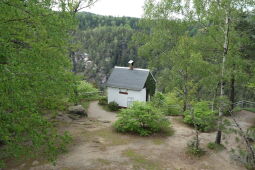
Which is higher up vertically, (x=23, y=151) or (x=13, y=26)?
(x=13, y=26)

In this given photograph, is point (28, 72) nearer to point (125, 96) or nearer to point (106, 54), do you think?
point (125, 96)

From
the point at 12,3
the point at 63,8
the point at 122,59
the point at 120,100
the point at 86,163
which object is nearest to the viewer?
the point at 12,3

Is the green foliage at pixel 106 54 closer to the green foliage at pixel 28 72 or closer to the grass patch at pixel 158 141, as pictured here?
the grass patch at pixel 158 141

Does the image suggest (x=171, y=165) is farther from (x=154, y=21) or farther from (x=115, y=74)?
(x=115, y=74)

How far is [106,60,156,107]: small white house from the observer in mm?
24203

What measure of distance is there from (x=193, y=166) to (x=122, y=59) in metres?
96.5

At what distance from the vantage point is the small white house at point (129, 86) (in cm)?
2420

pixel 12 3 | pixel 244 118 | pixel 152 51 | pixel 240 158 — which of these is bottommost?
pixel 244 118

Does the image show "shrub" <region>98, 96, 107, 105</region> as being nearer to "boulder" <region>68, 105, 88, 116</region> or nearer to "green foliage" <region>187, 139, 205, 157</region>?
"boulder" <region>68, 105, 88, 116</region>

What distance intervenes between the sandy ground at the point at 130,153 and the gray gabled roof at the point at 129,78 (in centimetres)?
836

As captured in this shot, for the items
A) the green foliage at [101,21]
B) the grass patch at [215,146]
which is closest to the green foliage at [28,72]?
the grass patch at [215,146]

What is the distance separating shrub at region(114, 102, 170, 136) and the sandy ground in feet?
2.37

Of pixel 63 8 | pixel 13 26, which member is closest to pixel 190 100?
pixel 63 8

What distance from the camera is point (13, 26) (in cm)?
698
